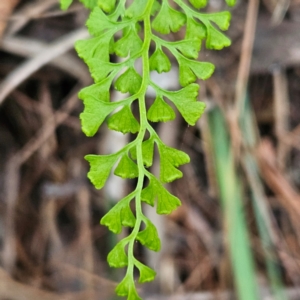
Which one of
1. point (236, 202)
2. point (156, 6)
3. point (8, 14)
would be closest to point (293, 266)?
point (236, 202)

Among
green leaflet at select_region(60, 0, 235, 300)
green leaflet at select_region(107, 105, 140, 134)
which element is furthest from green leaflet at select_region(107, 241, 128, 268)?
green leaflet at select_region(107, 105, 140, 134)

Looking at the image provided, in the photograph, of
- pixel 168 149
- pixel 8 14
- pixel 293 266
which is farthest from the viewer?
pixel 293 266

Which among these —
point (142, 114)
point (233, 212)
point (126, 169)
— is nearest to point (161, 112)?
point (142, 114)

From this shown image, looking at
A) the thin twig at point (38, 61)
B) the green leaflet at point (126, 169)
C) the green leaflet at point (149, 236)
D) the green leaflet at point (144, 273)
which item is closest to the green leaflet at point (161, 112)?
the green leaflet at point (126, 169)

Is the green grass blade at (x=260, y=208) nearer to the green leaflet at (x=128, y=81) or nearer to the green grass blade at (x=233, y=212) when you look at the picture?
the green grass blade at (x=233, y=212)

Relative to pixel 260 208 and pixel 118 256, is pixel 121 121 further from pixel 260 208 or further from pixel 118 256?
pixel 260 208

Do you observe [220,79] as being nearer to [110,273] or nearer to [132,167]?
[132,167]

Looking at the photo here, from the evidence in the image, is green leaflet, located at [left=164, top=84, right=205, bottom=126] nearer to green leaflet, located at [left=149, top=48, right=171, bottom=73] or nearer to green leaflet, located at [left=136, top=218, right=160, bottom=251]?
green leaflet, located at [left=149, top=48, right=171, bottom=73]

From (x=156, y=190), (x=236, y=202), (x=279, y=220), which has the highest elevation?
(x=156, y=190)
